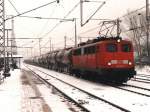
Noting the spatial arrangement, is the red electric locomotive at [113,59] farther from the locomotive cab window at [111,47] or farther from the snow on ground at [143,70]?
the snow on ground at [143,70]

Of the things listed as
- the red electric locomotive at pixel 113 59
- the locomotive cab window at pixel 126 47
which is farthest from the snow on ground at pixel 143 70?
the red electric locomotive at pixel 113 59

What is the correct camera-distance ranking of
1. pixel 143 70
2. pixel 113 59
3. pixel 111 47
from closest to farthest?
pixel 113 59 < pixel 111 47 < pixel 143 70

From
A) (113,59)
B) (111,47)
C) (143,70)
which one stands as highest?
(111,47)

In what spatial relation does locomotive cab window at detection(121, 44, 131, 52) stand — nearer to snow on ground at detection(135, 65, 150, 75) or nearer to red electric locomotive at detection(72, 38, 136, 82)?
red electric locomotive at detection(72, 38, 136, 82)

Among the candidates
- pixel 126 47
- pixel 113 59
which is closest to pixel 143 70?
pixel 126 47

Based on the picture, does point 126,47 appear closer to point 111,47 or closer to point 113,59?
point 111,47

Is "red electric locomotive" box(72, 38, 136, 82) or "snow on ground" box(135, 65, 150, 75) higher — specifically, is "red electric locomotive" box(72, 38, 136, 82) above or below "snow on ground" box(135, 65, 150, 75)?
above

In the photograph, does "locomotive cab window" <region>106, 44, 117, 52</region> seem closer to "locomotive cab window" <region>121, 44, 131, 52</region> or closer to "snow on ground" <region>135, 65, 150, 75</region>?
"locomotive cab window" <region>121, 44, 131, 52</region>

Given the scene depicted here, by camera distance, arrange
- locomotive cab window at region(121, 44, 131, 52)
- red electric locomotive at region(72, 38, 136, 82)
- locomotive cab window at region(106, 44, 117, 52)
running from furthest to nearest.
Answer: locomotive cab window at region(121, 44, 131, 52)
locomotive cab window at region(106, 44, 117, 52)
red electric locomotive at region(72, 38, 136, 82)

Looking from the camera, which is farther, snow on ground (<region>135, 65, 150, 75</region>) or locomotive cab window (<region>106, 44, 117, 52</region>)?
snow on ground (<region>135, 65, 150, 75</region>)

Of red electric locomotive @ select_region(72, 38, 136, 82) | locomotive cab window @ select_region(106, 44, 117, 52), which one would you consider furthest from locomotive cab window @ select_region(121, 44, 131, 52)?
locomotive cab window @ select_region(106, 44, 117, 52)

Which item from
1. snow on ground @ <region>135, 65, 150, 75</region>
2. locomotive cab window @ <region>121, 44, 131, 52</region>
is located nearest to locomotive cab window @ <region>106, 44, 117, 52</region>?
locomotive cab window @ <region>121, 44, 131, 52</region>

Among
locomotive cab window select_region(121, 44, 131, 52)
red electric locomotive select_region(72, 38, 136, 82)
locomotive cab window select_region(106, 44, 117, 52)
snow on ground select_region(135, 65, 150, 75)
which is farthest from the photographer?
snow on ground select_region(135, 65, 150, 75)

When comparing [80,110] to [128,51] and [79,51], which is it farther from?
[79,51]
